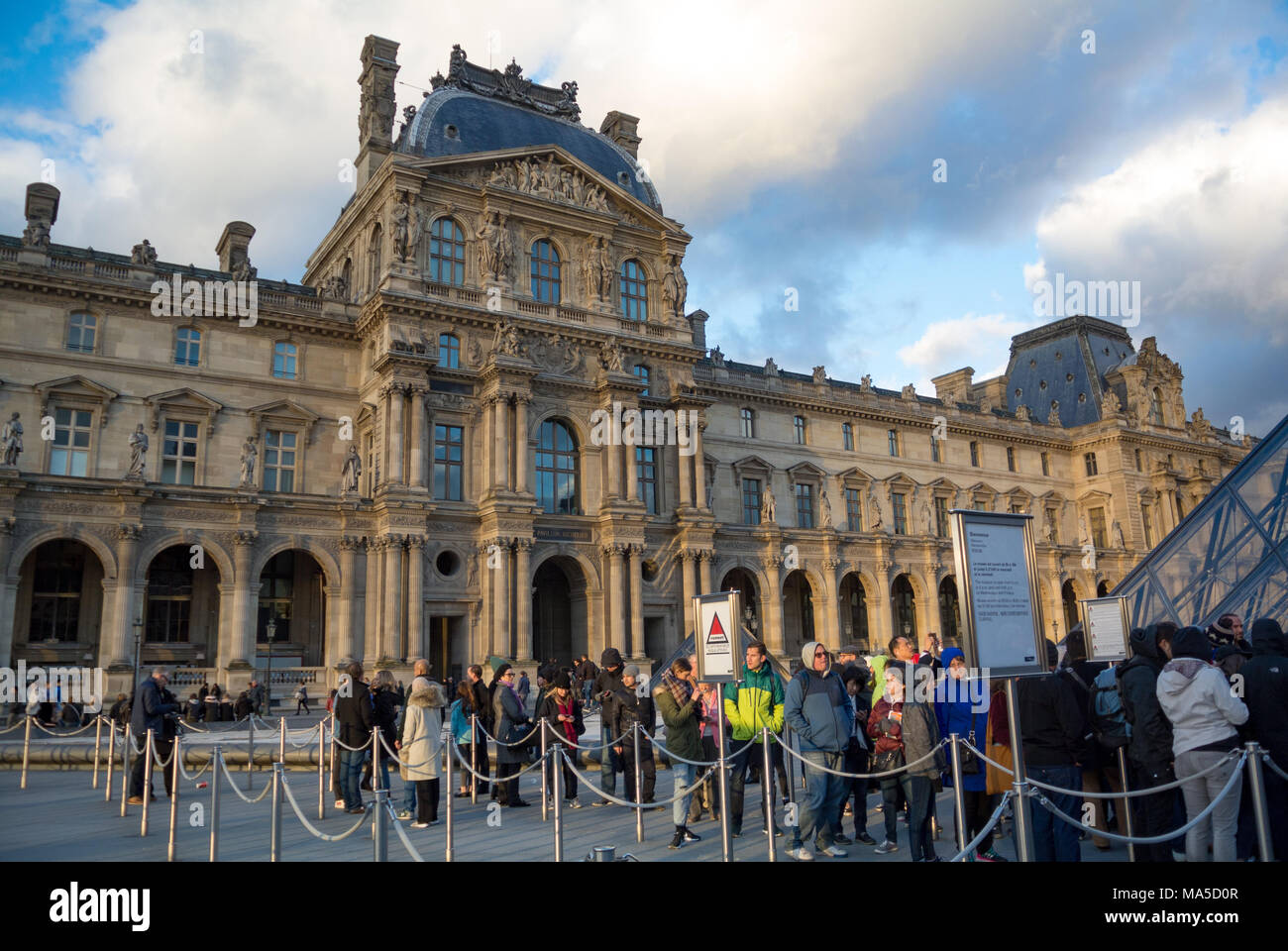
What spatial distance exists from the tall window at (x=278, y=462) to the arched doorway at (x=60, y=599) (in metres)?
6.18

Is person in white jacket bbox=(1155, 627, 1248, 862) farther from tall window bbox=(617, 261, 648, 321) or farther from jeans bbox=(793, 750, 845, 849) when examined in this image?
tall window bbox=(617, 261, 648, 321)

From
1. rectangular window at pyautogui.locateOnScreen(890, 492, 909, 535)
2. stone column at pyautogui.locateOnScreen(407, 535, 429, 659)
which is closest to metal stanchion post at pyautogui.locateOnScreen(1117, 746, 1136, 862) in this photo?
stone column at pyautogui.locateOnScreen(407, 535, 429, 659)

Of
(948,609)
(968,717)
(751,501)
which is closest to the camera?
(968,717)

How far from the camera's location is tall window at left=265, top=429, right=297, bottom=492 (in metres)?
35.4

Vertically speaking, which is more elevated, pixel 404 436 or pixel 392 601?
pixel 404 436

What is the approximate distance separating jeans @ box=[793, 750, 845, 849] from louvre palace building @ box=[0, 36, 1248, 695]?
79.0ft

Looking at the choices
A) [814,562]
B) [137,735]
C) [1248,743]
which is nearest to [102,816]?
[137,735]

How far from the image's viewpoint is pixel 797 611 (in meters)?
48.9

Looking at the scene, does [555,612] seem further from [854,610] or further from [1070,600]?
[1070,600]

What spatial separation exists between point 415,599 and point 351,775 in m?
19.9

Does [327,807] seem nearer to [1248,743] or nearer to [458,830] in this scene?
[458,830]

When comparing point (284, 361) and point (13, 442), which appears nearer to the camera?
point (13, 442)

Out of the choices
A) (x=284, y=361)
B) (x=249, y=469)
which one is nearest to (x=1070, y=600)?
(x=284, y=361)

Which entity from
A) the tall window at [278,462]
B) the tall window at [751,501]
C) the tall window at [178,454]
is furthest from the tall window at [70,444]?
the tall window at [751,501]
